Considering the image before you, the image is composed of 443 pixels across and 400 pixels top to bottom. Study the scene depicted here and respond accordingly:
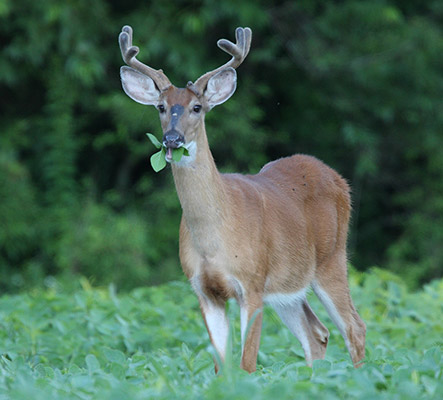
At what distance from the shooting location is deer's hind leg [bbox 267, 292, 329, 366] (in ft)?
21.7

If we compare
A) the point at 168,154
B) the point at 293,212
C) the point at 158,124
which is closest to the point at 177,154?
the point at 168,154

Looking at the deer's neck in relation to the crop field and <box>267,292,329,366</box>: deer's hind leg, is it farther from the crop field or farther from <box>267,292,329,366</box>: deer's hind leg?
<box>267,292,329,366</box>: deer's hind leg

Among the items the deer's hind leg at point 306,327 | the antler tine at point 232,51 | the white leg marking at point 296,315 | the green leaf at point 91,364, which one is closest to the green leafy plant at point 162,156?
the antler tine at point 232,51

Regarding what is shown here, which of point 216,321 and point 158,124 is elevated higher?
point 158,124

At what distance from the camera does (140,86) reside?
20.0ft

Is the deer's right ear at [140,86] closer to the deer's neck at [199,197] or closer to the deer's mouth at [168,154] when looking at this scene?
the deer's neck at [199,197]

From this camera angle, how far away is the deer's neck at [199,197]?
5664mm

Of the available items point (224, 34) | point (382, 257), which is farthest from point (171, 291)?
point (382, 257)

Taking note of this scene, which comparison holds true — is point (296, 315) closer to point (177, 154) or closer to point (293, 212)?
point (293, 212)

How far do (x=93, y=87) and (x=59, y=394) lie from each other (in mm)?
9378


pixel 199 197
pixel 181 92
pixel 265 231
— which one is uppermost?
pixel 181 92

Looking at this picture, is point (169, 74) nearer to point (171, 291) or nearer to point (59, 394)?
point (171, 291)

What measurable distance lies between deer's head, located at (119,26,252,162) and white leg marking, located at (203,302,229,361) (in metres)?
1.05

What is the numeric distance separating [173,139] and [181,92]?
20.8 inches
